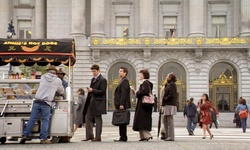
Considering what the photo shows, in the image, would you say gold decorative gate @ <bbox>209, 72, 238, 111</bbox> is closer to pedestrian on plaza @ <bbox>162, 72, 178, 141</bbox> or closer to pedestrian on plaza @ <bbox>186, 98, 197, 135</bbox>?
pedestrian on plaza @ <bbox>186, 98, 197, 135</bbox>

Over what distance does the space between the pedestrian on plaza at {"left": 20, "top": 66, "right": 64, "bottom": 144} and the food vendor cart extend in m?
0.33

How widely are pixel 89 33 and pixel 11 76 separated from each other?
41.7 metres

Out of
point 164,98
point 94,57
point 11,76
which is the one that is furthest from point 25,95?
point 94,57

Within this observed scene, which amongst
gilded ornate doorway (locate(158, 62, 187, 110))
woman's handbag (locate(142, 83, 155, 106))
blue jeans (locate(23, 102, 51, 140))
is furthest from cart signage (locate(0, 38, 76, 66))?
gilded ornate doorway (locate(158, 62, 187, 110))

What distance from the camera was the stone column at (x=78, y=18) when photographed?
55.3m

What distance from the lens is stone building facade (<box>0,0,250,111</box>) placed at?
54.5m

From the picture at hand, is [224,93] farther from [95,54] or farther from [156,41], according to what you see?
[95,54]

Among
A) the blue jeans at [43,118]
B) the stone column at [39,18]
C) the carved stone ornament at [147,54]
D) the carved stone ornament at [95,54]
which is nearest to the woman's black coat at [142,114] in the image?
the blue jeans at [43,118]

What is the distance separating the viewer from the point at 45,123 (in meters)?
14.3

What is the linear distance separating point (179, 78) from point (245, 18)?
345 inches

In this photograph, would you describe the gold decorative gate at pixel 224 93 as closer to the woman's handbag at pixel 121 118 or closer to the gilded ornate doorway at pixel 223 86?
the gilded ornate doorway at pixel 223 86

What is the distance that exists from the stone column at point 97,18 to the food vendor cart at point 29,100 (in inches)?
1546

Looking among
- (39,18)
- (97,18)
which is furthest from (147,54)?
(39,18)

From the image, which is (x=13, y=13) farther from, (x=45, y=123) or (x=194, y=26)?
(x=45, y=123)
